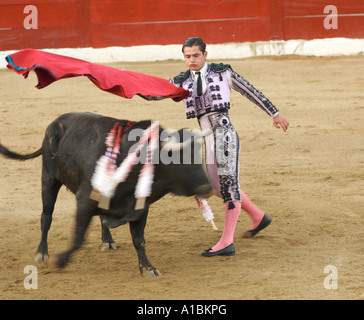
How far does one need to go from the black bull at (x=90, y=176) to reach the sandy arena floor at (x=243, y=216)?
0.83 feet

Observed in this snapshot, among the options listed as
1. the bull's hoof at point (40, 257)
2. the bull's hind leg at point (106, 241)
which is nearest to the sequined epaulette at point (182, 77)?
the bull's hind leg at point (106, 241)

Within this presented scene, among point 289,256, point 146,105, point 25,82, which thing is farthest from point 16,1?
point 289,256

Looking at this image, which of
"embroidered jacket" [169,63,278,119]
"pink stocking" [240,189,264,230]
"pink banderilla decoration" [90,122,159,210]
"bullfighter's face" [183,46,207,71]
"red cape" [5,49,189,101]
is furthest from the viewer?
"pink stocking" [240,189,264,230]

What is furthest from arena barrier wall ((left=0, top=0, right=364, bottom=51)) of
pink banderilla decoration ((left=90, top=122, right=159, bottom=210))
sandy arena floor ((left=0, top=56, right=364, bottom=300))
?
pink banderilla decoration ((left=90, top=122, right=159, bottom=210))

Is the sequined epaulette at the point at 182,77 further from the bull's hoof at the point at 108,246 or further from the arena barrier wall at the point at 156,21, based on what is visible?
the arena barrier wall at the point at 156,21

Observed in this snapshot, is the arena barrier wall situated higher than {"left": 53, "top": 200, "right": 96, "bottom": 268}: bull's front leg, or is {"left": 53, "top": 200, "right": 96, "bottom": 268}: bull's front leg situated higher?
the arena barrier wall

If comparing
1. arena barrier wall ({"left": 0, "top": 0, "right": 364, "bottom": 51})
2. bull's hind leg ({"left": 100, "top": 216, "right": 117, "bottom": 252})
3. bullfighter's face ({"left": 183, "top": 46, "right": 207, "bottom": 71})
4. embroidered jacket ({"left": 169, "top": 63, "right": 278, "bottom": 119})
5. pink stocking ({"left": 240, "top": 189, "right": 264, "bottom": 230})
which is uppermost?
arena barrier wall ({"left": 0, "top": 0, "right": 364, "bottom": 51})

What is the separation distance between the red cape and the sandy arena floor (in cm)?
95

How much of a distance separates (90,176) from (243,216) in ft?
5.22

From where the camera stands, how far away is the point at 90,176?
350 centimetres

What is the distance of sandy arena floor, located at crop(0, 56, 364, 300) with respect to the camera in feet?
11.7

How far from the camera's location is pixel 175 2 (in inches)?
428

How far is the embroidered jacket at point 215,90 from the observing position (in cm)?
391

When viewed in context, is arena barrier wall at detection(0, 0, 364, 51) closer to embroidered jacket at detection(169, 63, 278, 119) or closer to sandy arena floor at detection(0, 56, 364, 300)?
sandy arena floor at detection(0, 56, 364, 300)
